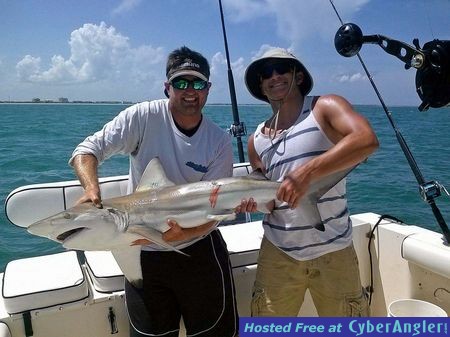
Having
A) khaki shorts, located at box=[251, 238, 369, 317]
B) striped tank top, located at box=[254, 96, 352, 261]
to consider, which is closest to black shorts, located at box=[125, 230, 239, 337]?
khaki shorts, located at box=[251, 238, 369, 317]

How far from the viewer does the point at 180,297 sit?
10.0ft

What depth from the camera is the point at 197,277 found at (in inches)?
120

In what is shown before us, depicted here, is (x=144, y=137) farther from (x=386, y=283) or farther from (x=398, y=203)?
(x=398, y=203)

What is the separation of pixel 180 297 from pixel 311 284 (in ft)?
3.13

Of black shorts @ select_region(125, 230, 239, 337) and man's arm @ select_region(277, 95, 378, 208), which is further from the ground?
man's arm @ select_region(277, 95, 378, 208)

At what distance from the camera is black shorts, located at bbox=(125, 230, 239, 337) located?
300cm

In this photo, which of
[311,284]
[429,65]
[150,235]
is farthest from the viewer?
[311,284]

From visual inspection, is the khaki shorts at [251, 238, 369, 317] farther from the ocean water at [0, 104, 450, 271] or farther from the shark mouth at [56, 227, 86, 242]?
the ocean water at [0, 104, 450, 271]

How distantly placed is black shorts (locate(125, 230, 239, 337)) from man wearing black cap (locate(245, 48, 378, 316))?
274 mm

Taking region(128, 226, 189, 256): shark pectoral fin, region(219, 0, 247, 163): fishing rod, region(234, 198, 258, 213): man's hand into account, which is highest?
region(219, 0, 247, 163): fishing rod

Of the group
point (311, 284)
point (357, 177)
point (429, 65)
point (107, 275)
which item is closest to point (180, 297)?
point (107, 275)

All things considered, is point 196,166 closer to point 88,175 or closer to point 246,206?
point 246,206

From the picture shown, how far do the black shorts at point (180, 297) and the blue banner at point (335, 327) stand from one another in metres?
1.22

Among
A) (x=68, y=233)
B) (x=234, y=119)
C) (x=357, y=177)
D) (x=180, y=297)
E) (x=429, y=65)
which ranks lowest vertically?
(x=357, y=177)
